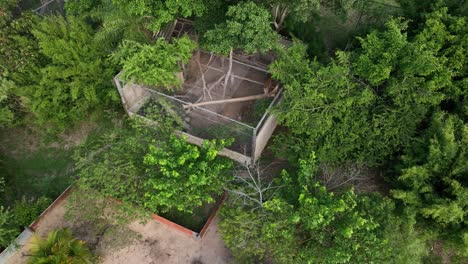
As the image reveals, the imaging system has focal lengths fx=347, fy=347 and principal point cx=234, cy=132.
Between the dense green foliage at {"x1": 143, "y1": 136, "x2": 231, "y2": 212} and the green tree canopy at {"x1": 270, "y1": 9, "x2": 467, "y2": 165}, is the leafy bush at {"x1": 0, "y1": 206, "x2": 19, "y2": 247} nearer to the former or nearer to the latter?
the dense green foliage at {"x1": 143, "y1": 136, "x2": 231, "y2": 212}

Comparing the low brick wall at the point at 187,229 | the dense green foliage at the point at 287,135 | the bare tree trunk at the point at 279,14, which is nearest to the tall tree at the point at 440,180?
the dense green foliage at the point at 287,135

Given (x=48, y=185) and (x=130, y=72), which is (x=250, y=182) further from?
(x=48, y=185)

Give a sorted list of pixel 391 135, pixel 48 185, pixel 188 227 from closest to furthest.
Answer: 1. pixel 391 135
2. pixel 188 227
3. pixel 48 185

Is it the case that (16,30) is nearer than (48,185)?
Yes

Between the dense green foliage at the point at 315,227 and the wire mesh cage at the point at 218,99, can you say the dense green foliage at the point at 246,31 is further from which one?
the dense green foliage at the point at 315,227

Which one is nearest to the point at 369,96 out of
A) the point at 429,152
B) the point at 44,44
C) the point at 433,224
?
the point at 429,152

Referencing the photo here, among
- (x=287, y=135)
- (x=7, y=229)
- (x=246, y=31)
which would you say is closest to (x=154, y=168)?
(x=287, y=135)
